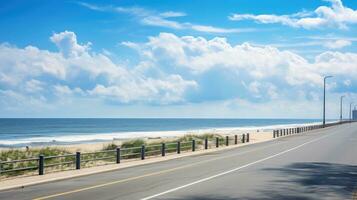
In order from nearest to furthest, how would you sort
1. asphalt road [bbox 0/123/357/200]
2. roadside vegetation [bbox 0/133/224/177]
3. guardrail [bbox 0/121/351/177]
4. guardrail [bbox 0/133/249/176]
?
asphalt road [bbox 0/123/357/200]
guardrail [bbox 0/133/249/176]
guardrail [bbox 0/121/351/177]
roadside vegetation [bbox 0/133/224/177]

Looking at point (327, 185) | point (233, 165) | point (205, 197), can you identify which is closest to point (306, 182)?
point (327, 185)

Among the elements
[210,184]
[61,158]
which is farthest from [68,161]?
[210,184]

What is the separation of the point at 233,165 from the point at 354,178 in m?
6.93

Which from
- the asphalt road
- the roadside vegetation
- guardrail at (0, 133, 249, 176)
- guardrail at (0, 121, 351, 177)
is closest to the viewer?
the asphalt road

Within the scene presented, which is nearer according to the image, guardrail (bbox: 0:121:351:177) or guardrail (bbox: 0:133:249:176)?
guardrail (bbox: 0:133:249:176)

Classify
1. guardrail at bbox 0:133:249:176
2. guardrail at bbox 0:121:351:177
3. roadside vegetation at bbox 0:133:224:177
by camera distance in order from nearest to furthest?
guardrail at bbox 0:133:249:176 → guardrail at bbox 0:121:351:177 → roadside vegetation at bbox 0:133:224:177

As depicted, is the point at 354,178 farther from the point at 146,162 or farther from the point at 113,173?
the point at 146,162

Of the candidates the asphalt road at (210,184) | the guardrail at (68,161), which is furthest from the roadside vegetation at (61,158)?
the asphalt road at (210,184)

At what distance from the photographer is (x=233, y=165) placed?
24.5m

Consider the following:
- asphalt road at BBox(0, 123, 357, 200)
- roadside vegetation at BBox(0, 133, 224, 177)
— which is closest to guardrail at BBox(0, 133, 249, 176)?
roadside vegetation at BBox(0, 133, 224, 177)

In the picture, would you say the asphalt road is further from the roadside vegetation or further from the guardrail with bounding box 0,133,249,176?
the roadside vegetation

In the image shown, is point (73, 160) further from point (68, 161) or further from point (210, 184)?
point (210, 184)

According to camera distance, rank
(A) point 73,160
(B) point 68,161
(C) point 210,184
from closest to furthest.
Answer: (C) point 210,184, (B) point 68,161, (A) point 73,160

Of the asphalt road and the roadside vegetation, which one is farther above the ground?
the asphalt road
